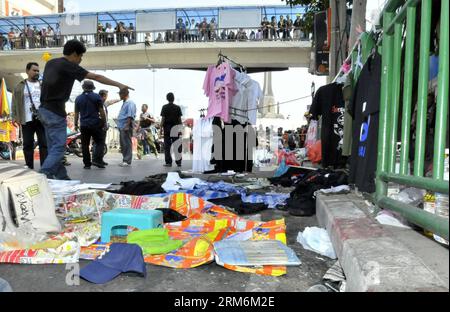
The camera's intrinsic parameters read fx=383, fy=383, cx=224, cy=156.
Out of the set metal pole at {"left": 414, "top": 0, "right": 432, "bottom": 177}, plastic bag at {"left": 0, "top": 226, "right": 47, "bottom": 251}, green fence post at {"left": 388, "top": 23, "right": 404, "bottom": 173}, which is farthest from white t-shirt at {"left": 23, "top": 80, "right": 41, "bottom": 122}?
metal pole at {"left": 414, "top": 0, "right": 432, "bottom": 177}

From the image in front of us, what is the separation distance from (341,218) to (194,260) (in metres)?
0.98

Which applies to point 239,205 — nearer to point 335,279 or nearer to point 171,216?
point 171,216

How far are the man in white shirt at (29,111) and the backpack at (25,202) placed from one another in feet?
12.7

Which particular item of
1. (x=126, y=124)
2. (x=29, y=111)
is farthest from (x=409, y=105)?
(x=126, y=124)

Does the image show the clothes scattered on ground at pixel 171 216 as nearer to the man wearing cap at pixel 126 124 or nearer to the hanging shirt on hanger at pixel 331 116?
the hanging shirt on hanger at pixel 331 116

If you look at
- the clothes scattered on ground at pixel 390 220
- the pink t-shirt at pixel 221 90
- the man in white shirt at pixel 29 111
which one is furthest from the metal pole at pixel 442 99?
the man in white shirt at pixel 29 111

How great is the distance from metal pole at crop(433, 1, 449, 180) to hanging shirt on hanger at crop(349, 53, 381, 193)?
1.28 m

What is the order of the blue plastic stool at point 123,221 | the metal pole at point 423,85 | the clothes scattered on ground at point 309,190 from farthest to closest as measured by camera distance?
the clothes scattered on ground at point 309,190 < the blue plastic stool at point 123,221 < the metal pole at point 423,85

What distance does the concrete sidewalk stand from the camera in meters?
1.36

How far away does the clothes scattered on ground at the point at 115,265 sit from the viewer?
199cm

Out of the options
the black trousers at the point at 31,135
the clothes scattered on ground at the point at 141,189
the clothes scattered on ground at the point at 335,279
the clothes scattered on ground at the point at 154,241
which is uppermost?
the black trousers at the point at 31,135

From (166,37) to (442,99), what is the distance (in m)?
23.4

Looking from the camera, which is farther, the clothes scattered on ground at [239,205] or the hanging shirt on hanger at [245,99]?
the hanging shirt on hanger at [245,99]

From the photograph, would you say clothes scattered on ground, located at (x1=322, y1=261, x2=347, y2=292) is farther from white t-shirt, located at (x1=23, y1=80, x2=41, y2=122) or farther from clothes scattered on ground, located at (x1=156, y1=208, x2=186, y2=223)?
white t-shirt, located at (x1=23, y1=80, x2=41, y2=122)
